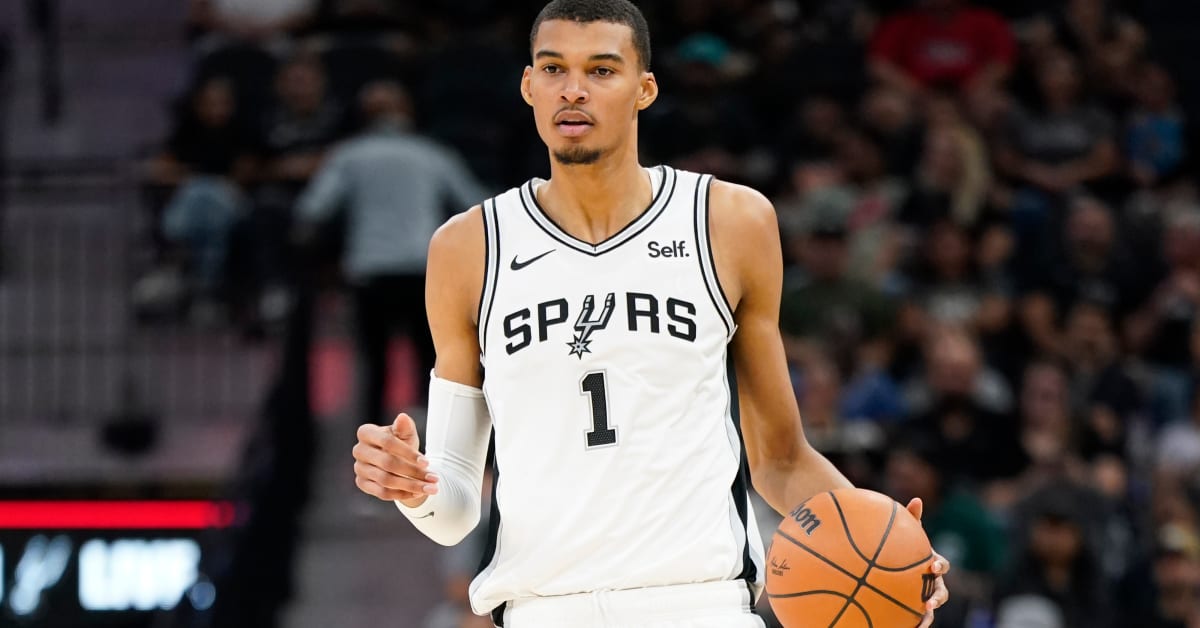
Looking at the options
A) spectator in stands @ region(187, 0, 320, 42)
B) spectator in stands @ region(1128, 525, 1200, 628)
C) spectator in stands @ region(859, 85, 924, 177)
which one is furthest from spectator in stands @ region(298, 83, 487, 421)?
spectator in stands @ region(1128, 525, 1200, 628)

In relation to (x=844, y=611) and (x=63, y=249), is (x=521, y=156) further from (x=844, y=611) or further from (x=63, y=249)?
(x=844, y=611)

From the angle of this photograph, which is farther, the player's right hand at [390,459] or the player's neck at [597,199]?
the player's neck at [597,199]

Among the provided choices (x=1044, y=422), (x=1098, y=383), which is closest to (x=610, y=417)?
(x=1044, y=422)

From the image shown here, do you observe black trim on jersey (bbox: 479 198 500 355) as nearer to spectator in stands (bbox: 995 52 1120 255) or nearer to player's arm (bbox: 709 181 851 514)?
player's arm (bbox: 709 181 851 514)

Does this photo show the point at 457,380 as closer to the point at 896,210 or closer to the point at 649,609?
the point at 649,609

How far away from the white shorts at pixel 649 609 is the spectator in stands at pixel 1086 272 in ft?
26.8

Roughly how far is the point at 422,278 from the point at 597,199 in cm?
738

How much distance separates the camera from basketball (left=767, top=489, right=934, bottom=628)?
4336mm

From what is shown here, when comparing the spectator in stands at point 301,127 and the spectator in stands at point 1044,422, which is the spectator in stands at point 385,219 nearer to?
the spectator in stands at point 301,127

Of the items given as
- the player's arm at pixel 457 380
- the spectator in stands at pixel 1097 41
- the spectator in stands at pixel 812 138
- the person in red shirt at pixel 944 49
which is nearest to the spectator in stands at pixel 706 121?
the spectator in stands at pixel 812 138

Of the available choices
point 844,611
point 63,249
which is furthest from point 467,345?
point 63,249

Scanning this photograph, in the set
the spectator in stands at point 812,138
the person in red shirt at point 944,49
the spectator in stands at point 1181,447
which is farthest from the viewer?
the person in red shirt at point 944,49

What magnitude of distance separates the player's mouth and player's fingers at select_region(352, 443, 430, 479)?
37.4 inches

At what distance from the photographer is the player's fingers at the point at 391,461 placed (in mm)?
4199
